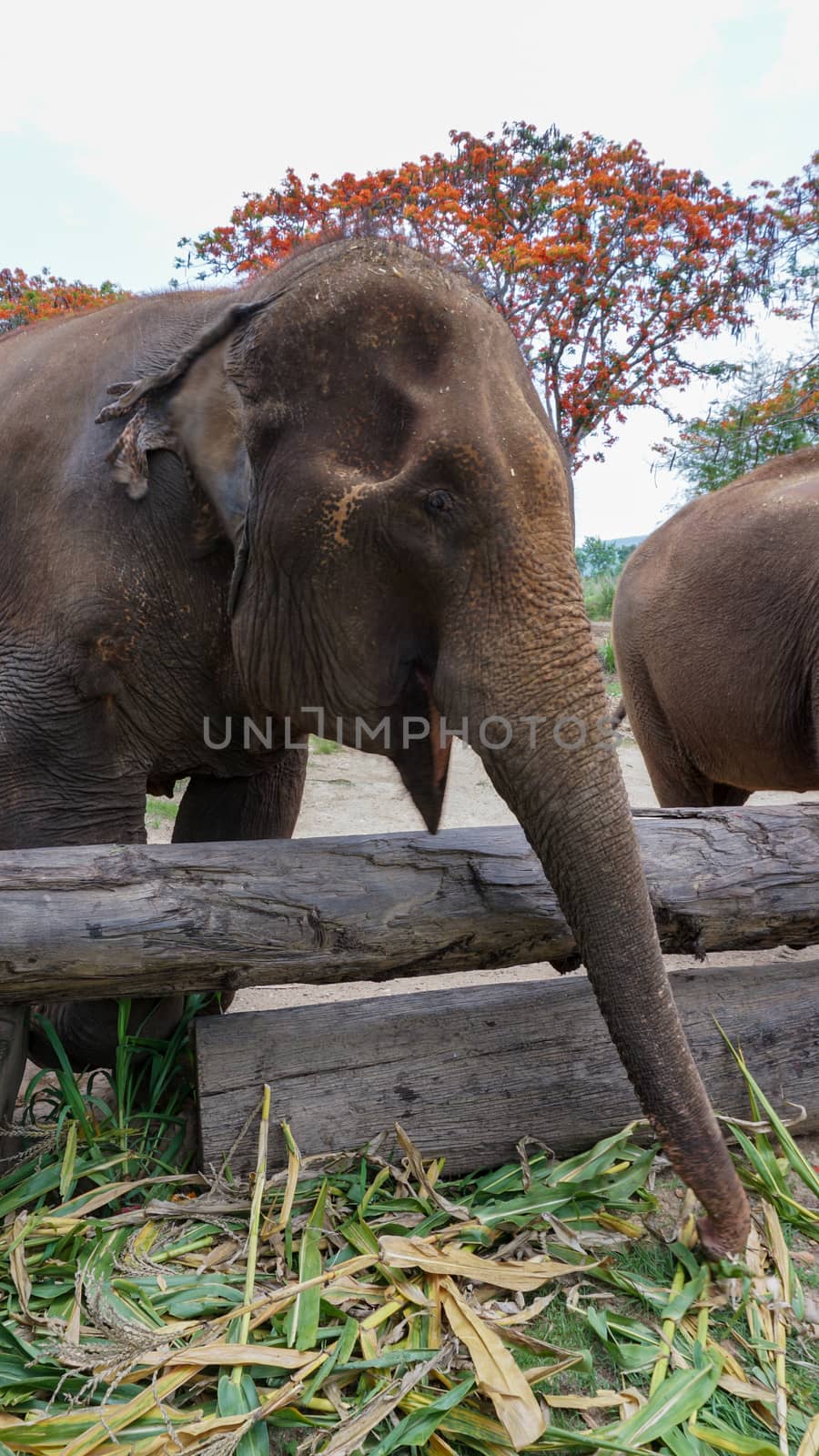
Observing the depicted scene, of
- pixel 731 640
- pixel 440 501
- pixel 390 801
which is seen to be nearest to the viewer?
pixel 440 501

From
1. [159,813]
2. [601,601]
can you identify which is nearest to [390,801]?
[159,813]

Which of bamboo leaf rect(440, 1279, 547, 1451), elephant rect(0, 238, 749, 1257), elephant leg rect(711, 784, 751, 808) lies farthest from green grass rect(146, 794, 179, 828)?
bamboo leaf rect(440, 1279, 547, 1451)

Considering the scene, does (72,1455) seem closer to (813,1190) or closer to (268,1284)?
(268,1284)

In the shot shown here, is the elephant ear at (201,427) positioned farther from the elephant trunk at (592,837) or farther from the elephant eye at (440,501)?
the elephant trunk at (592,837)

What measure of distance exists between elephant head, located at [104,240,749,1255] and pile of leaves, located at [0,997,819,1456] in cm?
24

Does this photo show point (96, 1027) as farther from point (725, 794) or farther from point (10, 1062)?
point (725, 794)

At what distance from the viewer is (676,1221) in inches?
88.4

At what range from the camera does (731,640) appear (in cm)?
432

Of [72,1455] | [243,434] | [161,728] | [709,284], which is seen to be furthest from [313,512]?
[709,284]

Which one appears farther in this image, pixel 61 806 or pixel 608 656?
pixel 608 656

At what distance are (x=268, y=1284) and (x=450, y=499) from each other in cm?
155

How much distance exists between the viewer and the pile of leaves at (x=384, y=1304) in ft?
5.42

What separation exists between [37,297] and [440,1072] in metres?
10.6

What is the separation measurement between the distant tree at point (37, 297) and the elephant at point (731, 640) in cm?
760
